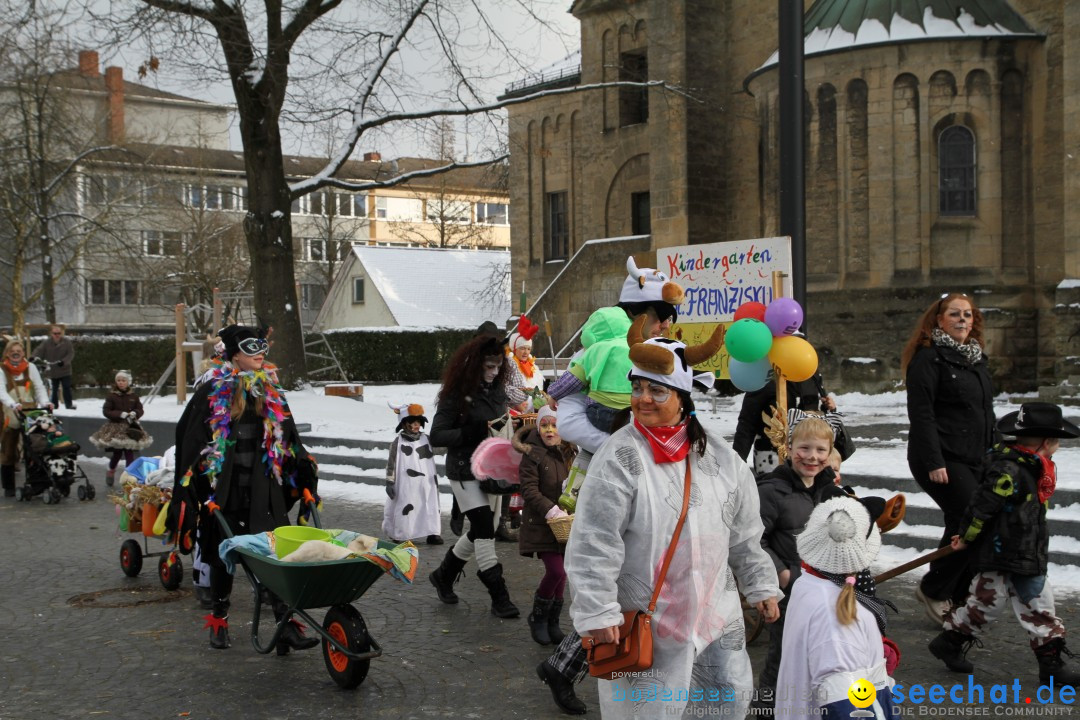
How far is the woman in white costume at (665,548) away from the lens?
358cm

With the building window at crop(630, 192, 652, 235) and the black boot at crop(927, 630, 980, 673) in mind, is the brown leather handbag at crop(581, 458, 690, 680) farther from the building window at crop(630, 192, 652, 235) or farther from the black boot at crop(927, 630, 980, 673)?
the building window at crop(630, 192, 652, 235)

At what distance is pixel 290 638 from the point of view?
6445 millimetres

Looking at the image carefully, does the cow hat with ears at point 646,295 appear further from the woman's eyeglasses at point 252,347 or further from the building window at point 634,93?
the building window at point 634,93

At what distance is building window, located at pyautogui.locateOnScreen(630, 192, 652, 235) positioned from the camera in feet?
105

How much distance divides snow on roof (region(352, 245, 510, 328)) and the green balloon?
4009 cm

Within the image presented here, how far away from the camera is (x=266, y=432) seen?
22.2 feet

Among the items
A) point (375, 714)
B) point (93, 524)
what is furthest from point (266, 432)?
point (93, 524)

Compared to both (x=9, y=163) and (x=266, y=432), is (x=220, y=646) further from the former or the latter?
(x=9, y=163)

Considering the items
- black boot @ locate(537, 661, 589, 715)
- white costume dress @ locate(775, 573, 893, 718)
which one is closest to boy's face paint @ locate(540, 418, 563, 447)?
black boot @ locate(537, 661, 589, 715)

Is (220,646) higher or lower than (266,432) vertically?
lower

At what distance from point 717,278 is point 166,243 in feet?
146

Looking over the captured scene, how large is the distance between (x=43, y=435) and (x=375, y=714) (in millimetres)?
10075

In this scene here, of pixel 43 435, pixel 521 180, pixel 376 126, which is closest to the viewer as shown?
pixel 43 435

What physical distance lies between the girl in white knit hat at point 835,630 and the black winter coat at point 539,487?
8.13 feet
